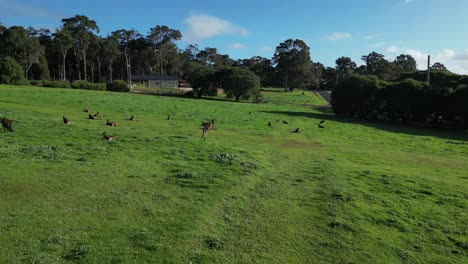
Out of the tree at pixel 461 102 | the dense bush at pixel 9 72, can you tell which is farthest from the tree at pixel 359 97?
the dense bush at pixel 9 72

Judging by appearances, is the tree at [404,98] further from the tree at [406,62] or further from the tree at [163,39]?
the tree at [406,62]

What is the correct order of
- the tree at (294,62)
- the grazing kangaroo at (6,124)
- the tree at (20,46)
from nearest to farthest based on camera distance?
the grazing kangaroo at (6,124) → the tree at (20,46) → the tree at (294,62)

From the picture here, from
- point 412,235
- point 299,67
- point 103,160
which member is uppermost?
point 299,67

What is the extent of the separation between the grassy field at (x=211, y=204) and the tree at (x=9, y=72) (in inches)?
2314

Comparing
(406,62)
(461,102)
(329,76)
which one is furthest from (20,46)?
(406,62)

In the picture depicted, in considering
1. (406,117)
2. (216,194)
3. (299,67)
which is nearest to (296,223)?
(216,194)

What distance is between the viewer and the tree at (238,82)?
3034 inches

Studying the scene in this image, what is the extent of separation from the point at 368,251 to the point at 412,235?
6.52 ft

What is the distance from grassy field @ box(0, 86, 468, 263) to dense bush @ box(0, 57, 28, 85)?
58784 mm

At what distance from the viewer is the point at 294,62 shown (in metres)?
127

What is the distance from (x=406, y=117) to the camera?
53031mm

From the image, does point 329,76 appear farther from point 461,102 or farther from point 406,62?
point 461,102

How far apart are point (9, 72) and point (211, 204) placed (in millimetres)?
73252

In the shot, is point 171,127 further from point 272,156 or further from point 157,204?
point 157,204
